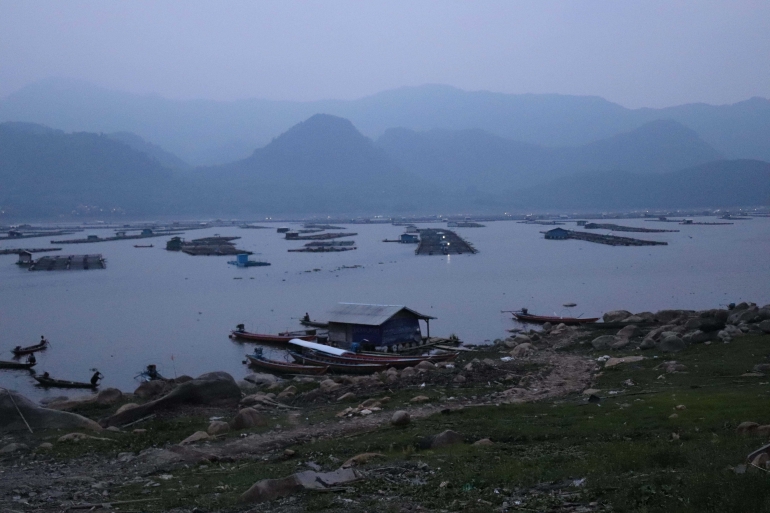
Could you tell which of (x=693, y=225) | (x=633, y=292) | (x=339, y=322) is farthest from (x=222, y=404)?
(x=693, y=225)

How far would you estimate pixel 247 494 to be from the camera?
7.59 metres

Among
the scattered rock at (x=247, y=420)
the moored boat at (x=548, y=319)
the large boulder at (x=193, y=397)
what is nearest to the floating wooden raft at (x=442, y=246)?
the moored boat at (x=548, y=319)

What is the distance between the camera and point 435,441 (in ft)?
32.1

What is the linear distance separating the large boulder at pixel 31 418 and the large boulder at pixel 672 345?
14679mm

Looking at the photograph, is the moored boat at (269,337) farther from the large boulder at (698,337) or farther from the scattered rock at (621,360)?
the large boulder at (698,337)

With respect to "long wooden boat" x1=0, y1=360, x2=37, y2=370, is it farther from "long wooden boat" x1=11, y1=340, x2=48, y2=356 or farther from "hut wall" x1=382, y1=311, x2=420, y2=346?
"hut wall" x1=382, y1=311, x2=420, y2=346

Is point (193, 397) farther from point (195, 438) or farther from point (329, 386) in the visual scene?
point (195, 438)

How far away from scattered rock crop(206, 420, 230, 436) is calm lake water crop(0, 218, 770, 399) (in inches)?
509

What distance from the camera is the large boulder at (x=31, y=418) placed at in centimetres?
1319

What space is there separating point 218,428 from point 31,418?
13.9 ft

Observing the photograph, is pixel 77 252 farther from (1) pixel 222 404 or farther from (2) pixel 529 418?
(2) pixel 529 418

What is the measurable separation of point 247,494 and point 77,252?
8224 cm

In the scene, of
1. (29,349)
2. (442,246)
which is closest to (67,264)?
(442,246)

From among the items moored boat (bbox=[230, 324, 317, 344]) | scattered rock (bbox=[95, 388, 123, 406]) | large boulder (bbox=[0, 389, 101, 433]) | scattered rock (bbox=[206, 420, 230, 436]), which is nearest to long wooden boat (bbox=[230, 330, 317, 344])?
moored boat (bbox=[230, 324, 317, 344])
